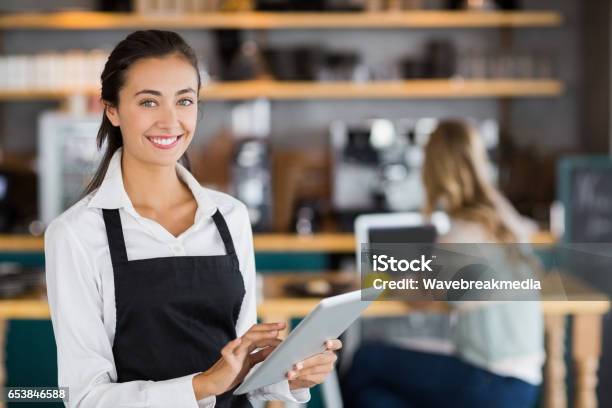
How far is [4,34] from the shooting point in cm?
561

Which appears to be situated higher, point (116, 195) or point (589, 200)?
point (116, 195)

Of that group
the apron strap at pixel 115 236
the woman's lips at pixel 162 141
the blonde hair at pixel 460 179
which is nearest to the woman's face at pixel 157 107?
the woman's lips at pixel 162 141

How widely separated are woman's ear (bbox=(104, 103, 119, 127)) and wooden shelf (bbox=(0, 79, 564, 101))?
3.50 m

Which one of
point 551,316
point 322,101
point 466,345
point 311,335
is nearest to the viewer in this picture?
point 311,335

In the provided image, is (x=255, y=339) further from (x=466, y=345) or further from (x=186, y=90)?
(x=466, y=345)

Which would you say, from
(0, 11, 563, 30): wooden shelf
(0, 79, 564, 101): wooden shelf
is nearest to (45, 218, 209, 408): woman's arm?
(0, 79, 564, 101): wooden shelf

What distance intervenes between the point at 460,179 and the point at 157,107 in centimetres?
160

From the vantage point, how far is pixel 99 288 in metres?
1.53

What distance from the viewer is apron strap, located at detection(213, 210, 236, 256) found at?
5.44ft

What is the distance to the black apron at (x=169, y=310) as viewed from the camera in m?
1.55

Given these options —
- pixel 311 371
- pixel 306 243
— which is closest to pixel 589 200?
pixel 306 243

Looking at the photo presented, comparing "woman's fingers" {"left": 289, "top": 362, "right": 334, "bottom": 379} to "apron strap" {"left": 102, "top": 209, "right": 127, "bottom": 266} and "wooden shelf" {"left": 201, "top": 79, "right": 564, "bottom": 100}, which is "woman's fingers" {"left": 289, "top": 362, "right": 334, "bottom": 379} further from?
"wooden shelf" {"left": 201, "top": 79, "right": 564, "bottom": 100}

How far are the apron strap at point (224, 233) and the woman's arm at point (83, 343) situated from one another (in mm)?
264

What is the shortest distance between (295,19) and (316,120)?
77cm
